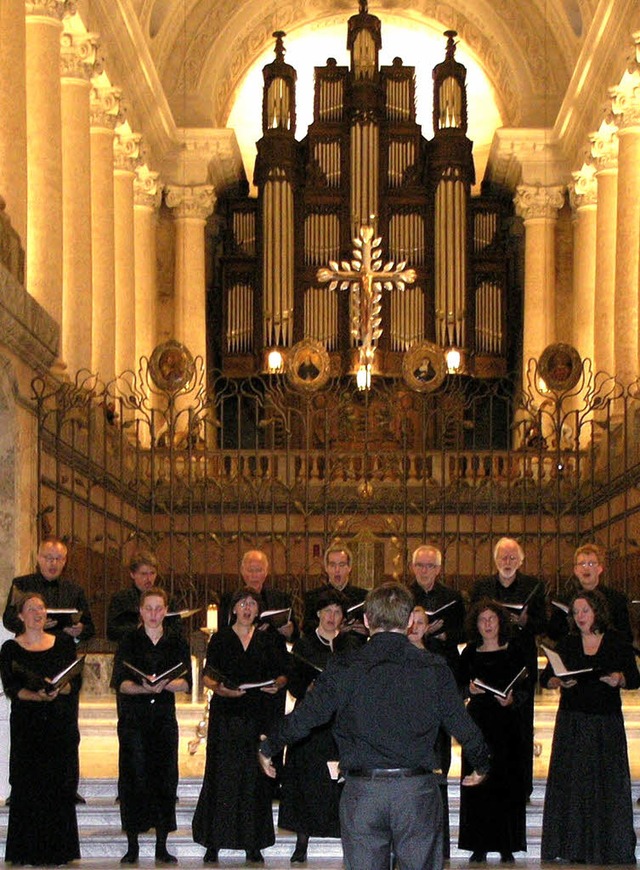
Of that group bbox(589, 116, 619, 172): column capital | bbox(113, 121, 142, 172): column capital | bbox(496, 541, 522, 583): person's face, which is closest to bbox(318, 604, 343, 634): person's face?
bbox(496, 541, 522, 583): person's face

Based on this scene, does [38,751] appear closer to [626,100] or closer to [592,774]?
[592,774]

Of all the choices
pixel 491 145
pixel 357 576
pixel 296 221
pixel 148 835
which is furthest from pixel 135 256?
pixel 148 835

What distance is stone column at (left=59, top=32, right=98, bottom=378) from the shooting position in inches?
797

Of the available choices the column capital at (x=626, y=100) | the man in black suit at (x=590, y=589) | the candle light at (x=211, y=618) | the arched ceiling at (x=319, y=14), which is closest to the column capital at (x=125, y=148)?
the arched ceiling at (x=319, y=14)

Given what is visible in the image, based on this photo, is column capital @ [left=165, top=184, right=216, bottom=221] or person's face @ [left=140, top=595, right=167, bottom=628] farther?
column capital @ [left=165, top=184, right=216, bottom=221]

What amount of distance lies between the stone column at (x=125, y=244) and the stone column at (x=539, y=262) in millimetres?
5945

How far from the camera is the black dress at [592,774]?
30.9ft

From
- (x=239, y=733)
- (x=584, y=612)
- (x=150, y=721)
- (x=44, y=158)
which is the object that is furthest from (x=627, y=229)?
(x=150, y=721)

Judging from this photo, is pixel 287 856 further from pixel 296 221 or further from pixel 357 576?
pixel 296 221

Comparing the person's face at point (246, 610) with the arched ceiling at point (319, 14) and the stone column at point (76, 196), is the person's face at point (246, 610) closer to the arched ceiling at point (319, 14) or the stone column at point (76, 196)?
the stone column at point (76, 196)

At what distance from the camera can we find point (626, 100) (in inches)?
861

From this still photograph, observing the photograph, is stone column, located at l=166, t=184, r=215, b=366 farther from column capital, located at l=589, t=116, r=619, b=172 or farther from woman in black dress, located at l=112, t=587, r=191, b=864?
woman in black dress, located at l=112, t=587, r=191, b=864

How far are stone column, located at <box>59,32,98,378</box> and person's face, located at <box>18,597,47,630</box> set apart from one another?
1074 centimetres

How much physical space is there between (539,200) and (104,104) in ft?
23.8
